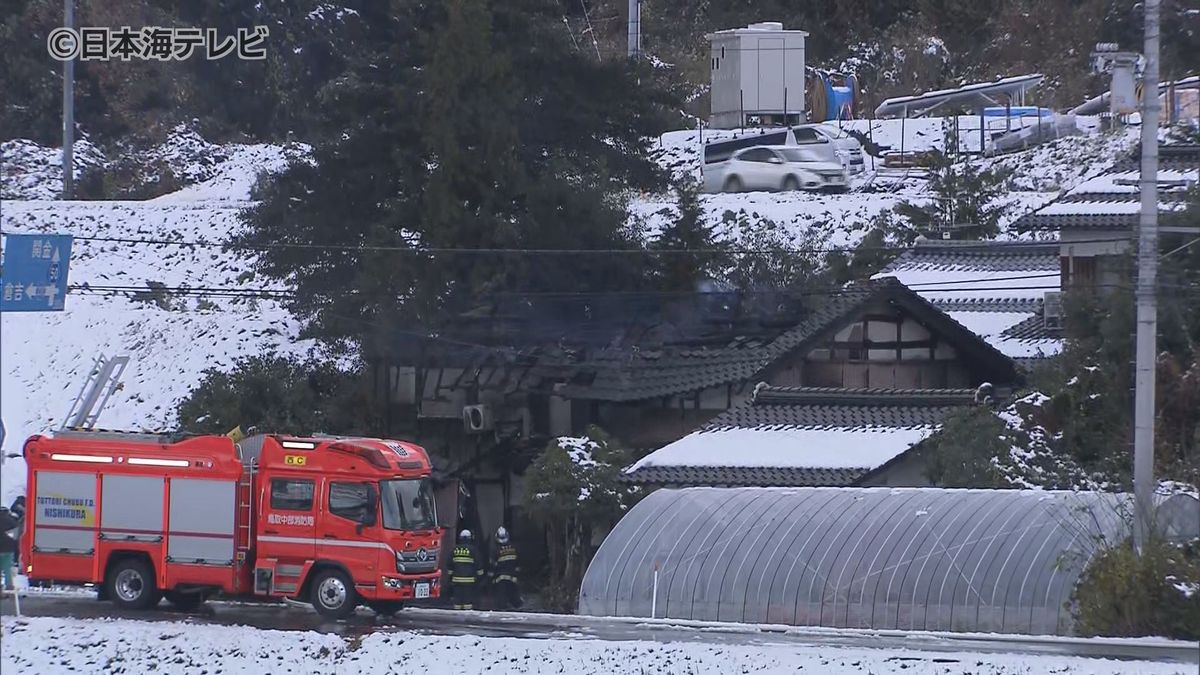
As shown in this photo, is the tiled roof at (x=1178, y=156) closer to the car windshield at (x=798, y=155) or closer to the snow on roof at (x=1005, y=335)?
the snow on roof at (x=1005, y=335)

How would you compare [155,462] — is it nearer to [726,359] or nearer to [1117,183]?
[726,359]

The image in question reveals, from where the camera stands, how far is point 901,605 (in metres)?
17.3

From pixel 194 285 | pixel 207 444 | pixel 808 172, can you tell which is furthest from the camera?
pixel 808 172

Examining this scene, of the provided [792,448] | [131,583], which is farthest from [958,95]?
[131,583]

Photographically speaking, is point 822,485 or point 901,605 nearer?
point 901,605

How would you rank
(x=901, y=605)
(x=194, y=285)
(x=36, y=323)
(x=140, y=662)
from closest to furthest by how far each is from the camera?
(x=140, y=662) → (x=901, y=605) → (x=36, y=323) → (x=194, y=285)

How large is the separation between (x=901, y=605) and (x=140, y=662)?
334 inches

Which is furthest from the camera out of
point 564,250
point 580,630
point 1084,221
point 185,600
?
point 564,250

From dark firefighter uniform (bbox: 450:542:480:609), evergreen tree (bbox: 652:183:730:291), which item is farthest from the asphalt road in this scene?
evergreen tree (bbox: 652:183:730:291)

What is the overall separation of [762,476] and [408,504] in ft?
22.2

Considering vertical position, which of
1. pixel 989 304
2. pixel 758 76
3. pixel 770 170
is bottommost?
pixel 989 304

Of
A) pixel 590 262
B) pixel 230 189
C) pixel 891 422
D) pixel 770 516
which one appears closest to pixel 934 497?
pixel 770 516

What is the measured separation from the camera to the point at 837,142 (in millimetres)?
38188

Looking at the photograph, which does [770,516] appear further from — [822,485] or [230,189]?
[230,189]
